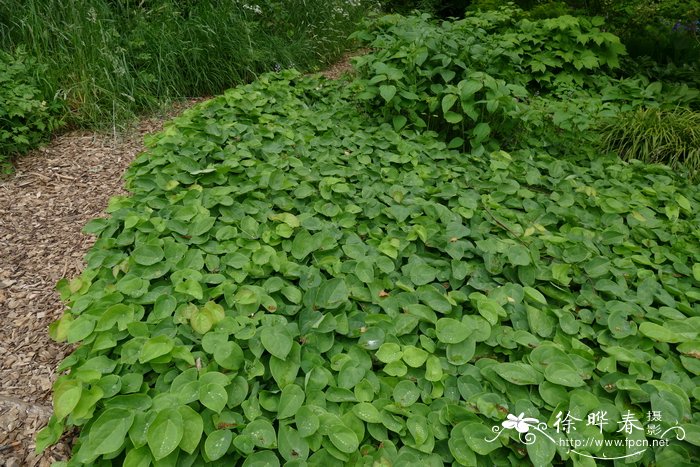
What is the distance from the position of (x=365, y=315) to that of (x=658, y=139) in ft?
9.85

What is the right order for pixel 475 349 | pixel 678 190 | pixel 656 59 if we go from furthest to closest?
1. pixel 656 59
2. pixel 678 190
3. pixel 475 349

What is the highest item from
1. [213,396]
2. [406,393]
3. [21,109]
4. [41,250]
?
[21,109]

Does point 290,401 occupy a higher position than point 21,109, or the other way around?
point 21,109

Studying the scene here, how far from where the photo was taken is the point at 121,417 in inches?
48.1

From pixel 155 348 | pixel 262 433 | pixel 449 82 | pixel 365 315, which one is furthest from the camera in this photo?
pixel 449 82

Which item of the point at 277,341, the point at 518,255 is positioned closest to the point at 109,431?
the point at 277,341

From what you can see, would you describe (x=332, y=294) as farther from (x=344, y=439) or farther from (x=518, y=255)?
(x=518, y=255)

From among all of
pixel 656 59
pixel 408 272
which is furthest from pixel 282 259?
pixel 656 59

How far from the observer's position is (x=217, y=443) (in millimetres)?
1213

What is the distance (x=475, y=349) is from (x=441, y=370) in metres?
0.18

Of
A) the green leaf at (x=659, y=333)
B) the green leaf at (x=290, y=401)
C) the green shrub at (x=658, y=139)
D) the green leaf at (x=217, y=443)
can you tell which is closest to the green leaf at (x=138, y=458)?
the green leaf at (x=217, y=443)

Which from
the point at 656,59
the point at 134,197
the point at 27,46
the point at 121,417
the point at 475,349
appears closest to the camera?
the point at 121,417

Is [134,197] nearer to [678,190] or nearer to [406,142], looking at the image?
[406,142]

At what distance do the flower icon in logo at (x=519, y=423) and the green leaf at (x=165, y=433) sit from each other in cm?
95
